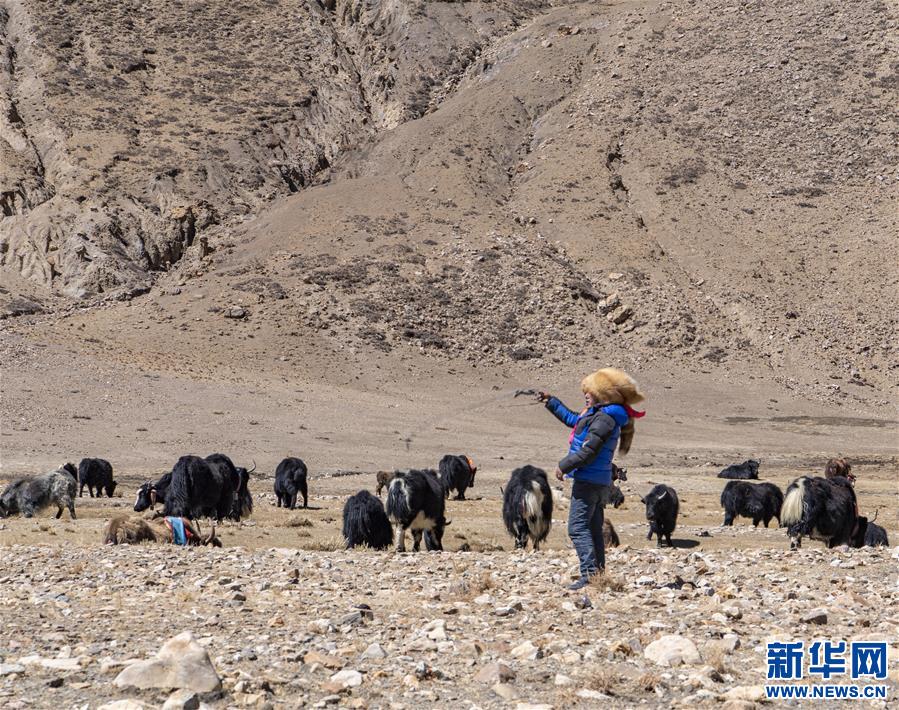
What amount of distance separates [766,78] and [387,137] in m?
31.1

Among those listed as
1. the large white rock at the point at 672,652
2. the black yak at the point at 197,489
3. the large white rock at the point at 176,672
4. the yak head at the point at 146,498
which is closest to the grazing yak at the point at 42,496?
the yak head at the point at 146,498

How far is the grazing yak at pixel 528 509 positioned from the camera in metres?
13.9

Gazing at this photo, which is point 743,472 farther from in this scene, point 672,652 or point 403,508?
point 672,652

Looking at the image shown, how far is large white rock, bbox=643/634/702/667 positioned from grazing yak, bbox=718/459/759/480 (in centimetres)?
2596

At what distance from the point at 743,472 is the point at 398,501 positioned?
65.7 ft

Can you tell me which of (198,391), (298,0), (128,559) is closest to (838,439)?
(198,391)

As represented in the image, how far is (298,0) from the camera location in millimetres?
101500

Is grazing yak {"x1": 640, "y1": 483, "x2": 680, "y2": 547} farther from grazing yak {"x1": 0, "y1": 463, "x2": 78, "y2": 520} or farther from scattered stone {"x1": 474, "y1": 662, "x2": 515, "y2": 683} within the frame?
scattered stone {"x1": 474, "y1": 662, "x2": 515, "y2": 683}

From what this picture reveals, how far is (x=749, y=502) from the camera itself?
19.9 metres

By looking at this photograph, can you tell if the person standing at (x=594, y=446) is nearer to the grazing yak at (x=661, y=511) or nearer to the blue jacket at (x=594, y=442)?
the blue jacket at (x=594, y=442)

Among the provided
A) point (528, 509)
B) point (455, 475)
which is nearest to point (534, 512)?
point (528, 509)

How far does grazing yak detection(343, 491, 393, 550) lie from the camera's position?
14.5 m

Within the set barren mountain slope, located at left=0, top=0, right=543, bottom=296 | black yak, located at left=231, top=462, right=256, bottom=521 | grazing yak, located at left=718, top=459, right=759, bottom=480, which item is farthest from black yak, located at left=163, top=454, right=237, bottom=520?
barren mountain slope, located at left=0, top=0, right=543, bottom=296

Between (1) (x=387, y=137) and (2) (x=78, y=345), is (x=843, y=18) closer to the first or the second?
(1) (x=387, y=137)
